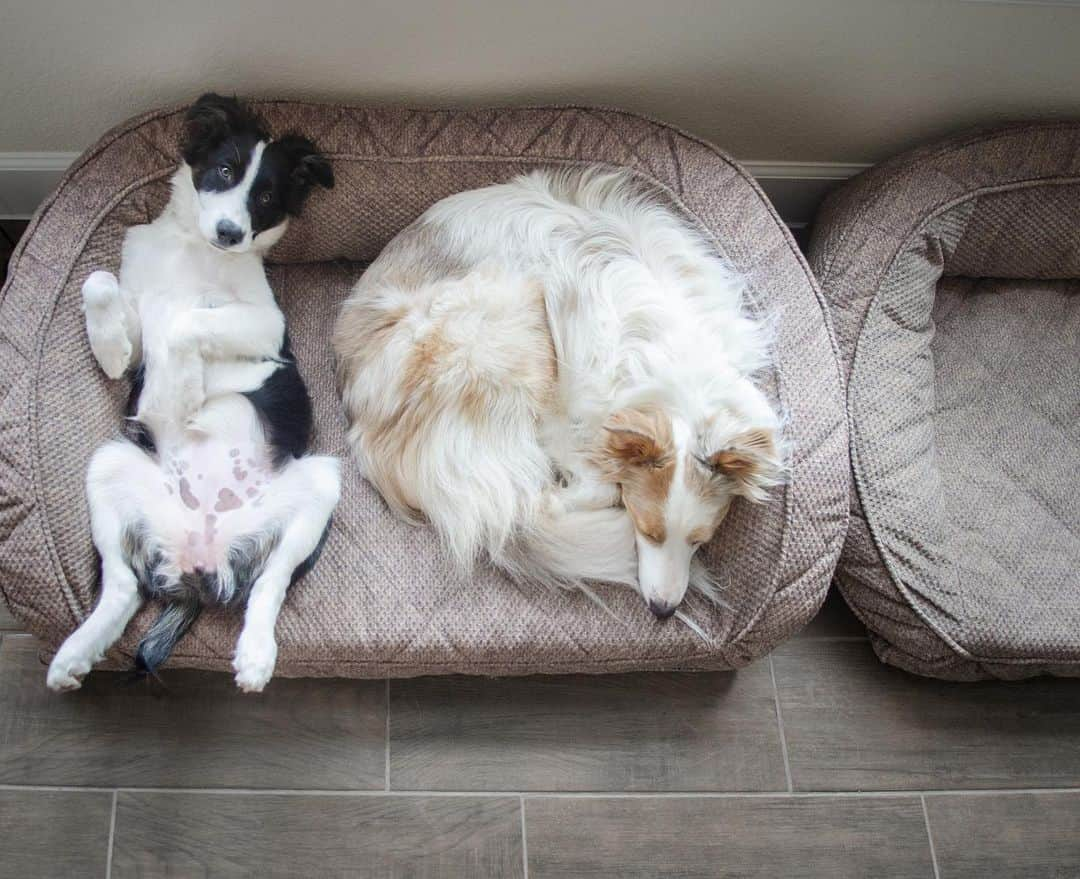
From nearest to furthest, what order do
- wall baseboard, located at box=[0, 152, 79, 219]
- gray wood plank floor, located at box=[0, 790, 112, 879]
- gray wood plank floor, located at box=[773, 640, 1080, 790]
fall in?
gray wood plank floor, located at box=[0, 790, 112, 879], gray wood plank floor, located at box=[773, 640, 1080, 790], wall baseboard, located at box=[0, 152, 79, 219]

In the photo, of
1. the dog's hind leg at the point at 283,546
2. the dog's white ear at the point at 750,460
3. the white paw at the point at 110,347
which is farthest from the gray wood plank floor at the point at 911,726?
the white paw at the point at 110,347

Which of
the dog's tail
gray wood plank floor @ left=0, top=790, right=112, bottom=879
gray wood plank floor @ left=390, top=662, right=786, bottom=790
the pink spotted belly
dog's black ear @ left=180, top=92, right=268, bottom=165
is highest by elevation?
dog's black ear @ left=180, top=92, right=268, bottom=165

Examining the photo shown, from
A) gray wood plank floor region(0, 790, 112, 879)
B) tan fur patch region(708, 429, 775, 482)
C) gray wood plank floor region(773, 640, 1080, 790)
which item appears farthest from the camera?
gray wood plank floor region(773, 640, 1080, 790)

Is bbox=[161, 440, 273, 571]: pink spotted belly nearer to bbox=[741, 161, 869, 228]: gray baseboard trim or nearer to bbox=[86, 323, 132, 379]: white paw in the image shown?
bbox=[86, 323, 132, 379]: white paw

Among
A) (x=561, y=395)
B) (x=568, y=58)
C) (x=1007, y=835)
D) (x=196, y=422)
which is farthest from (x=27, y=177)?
(x=1007, y=835)

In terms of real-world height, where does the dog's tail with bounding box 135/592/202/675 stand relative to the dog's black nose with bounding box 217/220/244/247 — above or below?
below

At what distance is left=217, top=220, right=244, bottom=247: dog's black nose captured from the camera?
1766 millimetres

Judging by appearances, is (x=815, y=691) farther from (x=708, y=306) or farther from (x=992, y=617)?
(x=708, y=306)

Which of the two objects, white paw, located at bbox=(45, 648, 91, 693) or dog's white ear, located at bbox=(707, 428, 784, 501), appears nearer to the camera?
white paw, located at bbox=(45, 648, 91, 693)

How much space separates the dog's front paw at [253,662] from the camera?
1.66 meters

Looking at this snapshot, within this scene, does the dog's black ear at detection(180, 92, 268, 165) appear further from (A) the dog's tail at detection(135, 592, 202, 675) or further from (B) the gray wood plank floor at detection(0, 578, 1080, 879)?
(B) the gray wood plank floor at detection(0, 578, 1080, 879)

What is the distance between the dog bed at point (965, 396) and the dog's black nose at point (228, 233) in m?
1.27

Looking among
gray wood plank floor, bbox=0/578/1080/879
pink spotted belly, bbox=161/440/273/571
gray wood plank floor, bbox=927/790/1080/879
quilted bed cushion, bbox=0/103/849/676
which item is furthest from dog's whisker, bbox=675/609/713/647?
pink spotted belly, bbox=161/440/273/571

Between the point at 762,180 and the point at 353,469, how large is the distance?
4.28ft
